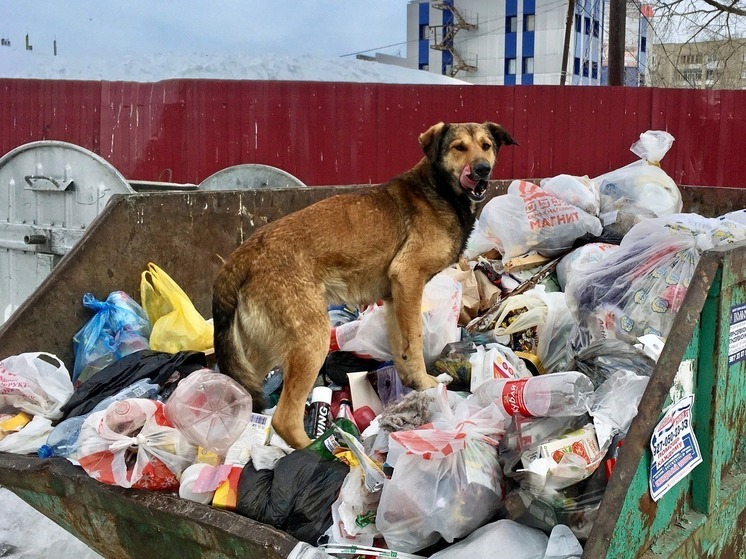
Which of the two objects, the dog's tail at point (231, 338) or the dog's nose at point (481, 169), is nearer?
the dog's tail at point (231, 338)

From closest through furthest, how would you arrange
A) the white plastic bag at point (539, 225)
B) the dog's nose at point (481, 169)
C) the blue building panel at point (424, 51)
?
the dog's nose at point (481, 169) → the white plastic bag at point (539, 225) → the blue building panel at point (424, 51)

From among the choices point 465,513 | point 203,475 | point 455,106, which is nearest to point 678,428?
point 465,513

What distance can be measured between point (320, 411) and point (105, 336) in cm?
103

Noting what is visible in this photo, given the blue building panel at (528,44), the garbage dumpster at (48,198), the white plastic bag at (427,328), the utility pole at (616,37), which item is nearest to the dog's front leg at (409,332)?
the white plastic bag at (427,328)

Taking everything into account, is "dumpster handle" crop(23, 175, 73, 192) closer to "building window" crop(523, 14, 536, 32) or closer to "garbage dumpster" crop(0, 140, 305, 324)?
"garbage dumpster" crop(0, 140, 305, 324)

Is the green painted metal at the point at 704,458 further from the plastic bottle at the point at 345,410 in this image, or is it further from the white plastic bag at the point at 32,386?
the white plastic bag at the point at 32,386

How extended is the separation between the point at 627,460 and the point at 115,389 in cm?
193

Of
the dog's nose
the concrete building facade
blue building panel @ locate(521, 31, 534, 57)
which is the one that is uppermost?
blue building panel @ locate(521, 31, 534, 57)

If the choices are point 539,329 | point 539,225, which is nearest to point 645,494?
point 539,329

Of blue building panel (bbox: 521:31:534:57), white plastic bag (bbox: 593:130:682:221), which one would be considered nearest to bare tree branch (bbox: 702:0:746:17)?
white plastic bag (bbox: 593:130:682:221)

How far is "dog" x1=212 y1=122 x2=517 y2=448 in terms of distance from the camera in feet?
8.66

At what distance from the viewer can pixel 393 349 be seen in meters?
3.08

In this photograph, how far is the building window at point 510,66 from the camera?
4684 cm

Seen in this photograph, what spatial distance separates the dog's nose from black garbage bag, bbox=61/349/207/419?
4.64ft
